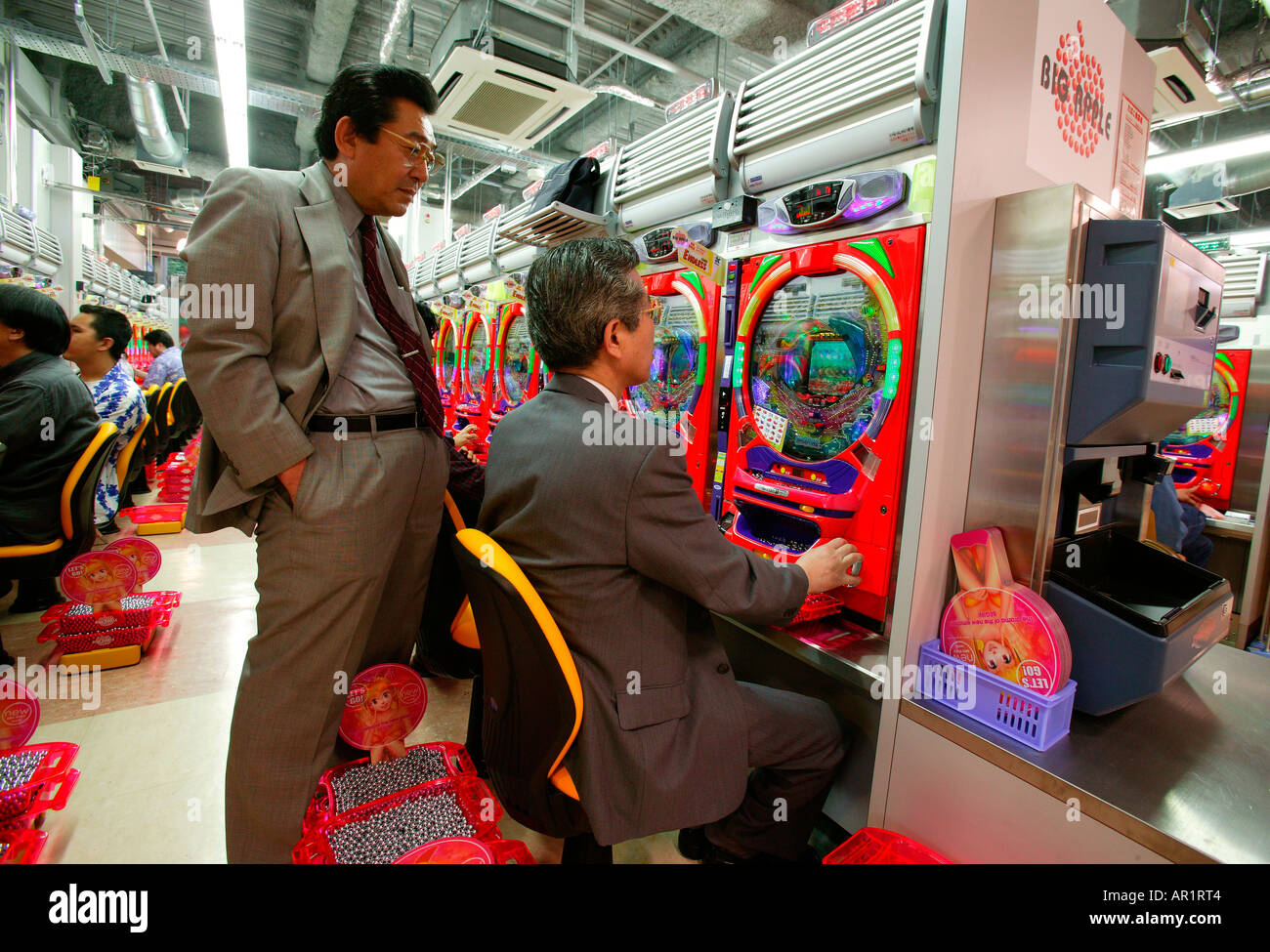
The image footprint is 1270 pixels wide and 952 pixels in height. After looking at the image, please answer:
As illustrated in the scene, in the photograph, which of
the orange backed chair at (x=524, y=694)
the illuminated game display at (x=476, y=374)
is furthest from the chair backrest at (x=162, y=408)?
the orange backed chair at (x=524, y=694)

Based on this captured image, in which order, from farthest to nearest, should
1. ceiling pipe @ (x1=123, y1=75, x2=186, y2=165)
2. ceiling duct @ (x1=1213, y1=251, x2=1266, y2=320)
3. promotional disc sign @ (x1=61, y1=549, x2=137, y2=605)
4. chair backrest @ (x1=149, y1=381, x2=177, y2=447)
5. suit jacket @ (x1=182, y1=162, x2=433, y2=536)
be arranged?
1. ceiling pipe @ (x1=123, y1=75, x2=186, y2=165)
2. chair backrest @ (x1=149, y1=381, x2=177, y2=447)
3. ceiling duct @ (x1=1213, y1=251, x2=1266, y2=320)
4. promotional disc sign @ (x1=61, y1=549, x2=137, y2=605)
5. suit jacket @ (x1=182, y1=162, x2=433, y2=536)

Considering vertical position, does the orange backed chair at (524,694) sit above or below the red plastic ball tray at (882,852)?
above

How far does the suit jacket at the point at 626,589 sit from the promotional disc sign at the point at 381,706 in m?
0.94

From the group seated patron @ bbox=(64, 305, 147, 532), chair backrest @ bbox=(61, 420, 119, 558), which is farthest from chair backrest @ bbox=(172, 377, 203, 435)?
chair backrest @ bbox=(61, 420, 119, 558)

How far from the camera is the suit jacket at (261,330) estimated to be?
1.47 metres

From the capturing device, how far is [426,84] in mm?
1656

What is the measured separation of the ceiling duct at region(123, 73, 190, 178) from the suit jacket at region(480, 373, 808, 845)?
8.29 meters

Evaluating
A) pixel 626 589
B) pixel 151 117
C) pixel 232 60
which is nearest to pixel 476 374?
pixel 232 60

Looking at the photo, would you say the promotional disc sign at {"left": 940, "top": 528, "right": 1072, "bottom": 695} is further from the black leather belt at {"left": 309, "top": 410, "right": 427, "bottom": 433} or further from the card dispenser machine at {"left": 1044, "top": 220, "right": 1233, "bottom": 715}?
the black leather belt at {"left": 309, "top": 410, "right": 427, "bottom": 433}

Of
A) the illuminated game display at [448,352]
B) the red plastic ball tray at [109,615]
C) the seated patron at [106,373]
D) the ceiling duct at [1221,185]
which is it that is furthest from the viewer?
the illuminated game display at [448,352]

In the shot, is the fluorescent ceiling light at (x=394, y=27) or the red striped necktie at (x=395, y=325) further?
the fluorescent ceiling light at (x=394, y=27)

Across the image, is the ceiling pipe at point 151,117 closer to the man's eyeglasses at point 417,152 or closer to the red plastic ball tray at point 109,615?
the red plastic ball tray at point 109,615

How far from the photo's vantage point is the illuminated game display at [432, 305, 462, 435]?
20.5ft
